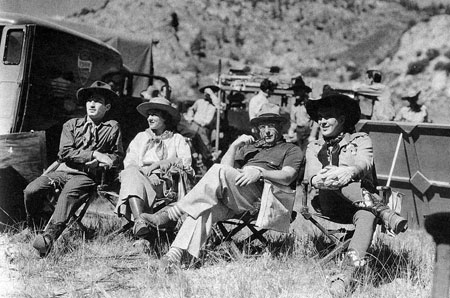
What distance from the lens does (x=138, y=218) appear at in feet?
12.6

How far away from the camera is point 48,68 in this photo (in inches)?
247

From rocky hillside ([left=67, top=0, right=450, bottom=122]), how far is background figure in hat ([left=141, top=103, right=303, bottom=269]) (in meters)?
16.7

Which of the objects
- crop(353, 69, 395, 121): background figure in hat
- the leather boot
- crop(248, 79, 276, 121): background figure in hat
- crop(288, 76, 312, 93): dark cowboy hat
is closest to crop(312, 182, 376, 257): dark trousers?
the leather boot

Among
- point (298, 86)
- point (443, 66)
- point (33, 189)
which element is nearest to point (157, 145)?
point (33, 189)

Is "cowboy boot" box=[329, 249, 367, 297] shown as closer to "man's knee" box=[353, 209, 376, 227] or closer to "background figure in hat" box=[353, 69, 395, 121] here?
"man's knee" box=[353, 209, 376, 227]

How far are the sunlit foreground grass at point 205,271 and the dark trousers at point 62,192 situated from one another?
279mm

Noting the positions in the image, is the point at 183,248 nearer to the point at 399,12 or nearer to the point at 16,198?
the point at 16,198

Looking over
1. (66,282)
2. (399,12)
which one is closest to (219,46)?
(399,12)

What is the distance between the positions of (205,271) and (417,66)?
2117 centimetres

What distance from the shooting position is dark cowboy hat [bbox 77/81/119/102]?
4.71 meters

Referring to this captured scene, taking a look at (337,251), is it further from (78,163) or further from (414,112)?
(414,112)

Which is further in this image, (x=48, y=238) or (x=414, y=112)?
(x=414, y=112)

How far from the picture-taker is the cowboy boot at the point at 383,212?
3254 millimetres

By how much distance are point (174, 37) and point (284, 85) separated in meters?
14.9
